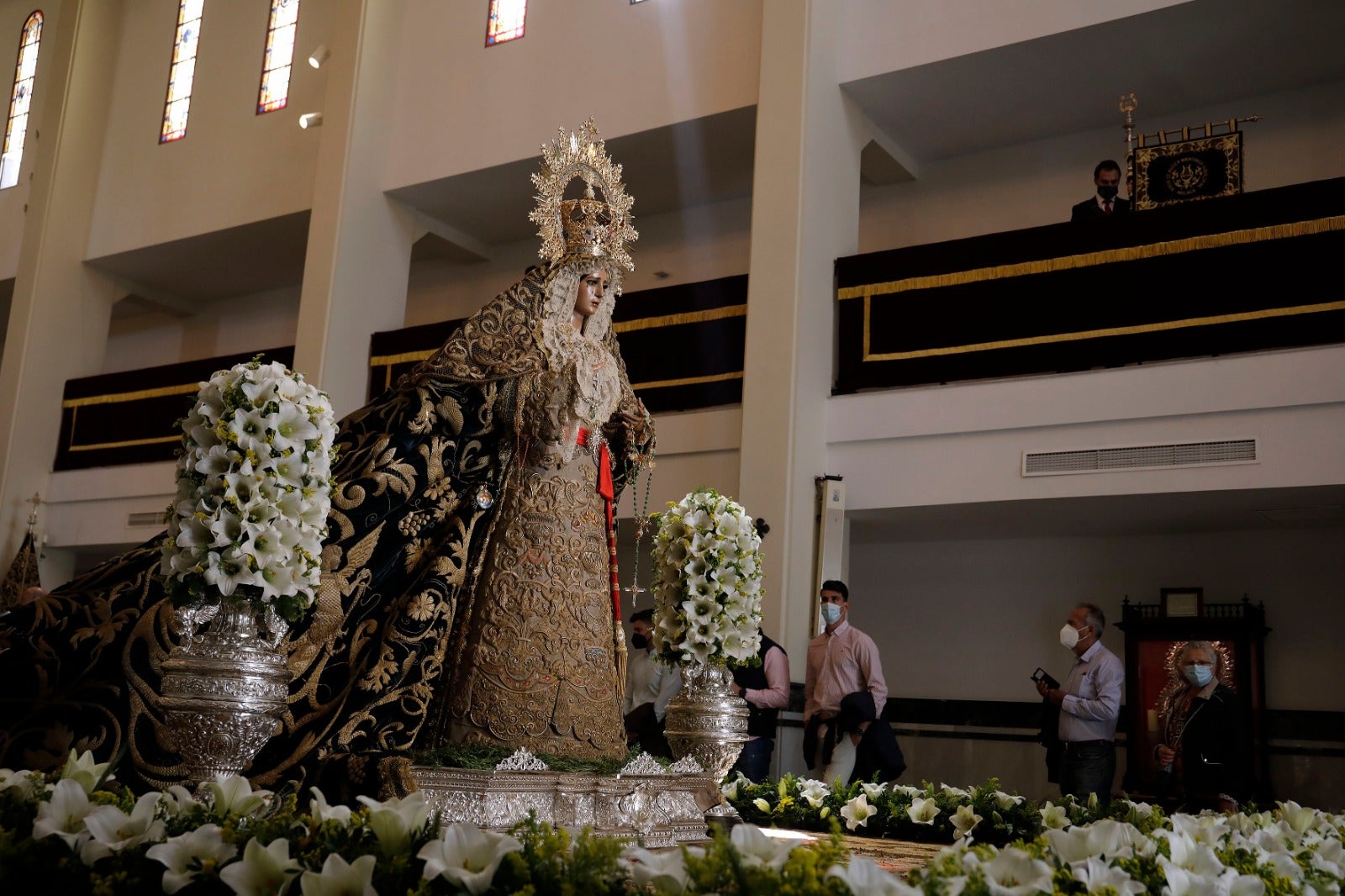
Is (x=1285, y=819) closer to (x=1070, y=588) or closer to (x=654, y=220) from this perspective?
(x=1070, y=588)

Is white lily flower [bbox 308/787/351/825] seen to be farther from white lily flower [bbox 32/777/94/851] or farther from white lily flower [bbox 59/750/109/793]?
white lily flower [bbox 59/750/109/793]

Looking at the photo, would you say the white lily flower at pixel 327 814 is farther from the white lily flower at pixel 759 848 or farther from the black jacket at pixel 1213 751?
the black jacket at pixel 1213 751

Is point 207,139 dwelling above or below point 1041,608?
above

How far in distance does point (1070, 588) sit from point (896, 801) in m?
5.25

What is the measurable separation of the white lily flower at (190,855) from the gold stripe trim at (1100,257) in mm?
6738

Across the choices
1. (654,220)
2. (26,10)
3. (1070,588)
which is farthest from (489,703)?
(26,10)

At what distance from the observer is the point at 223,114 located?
12.7 meters

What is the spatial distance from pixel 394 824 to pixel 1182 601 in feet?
25.1

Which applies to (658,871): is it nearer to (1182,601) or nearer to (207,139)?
(1182,601)

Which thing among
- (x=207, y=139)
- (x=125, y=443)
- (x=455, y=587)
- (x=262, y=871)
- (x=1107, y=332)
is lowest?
(x=262, y=871)

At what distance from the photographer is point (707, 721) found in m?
4.12

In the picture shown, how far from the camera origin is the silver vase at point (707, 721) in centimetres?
411

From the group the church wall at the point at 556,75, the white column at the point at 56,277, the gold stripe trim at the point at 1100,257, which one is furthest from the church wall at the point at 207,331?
the gold stripe trim at the point at 1100,257

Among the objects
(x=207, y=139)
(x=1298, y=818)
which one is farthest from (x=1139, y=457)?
(x=207, y=139)
